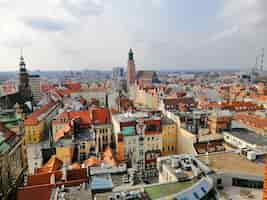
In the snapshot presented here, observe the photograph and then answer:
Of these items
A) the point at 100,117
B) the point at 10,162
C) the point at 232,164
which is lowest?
the point at 10,162

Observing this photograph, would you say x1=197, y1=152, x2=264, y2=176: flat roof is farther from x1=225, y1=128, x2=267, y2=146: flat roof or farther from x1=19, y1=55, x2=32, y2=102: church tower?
x1=19, y1=55, x2=32, y2=102: church tower

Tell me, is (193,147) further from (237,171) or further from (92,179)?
(92,179)

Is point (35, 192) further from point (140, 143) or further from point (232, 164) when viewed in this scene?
point (232, 164)

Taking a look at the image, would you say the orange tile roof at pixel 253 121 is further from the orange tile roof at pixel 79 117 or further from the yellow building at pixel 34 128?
the yellow building at pixel 34 128

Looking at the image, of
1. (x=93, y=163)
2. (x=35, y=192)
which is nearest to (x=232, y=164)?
(x=93, y=163)

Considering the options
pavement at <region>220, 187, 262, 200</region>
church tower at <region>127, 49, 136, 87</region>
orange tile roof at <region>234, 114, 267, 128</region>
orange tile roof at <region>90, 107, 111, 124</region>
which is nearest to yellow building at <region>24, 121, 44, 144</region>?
orange tile roof at <region>90, 107, 111, 124</region>

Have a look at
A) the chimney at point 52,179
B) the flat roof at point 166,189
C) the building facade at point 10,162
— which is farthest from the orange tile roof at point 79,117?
the flat roof at point 166,189

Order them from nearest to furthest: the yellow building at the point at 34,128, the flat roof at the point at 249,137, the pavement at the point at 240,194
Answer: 1. the pavement at the point at 240,194
2. the flat roof at the point at 249,137
3. the yellow building at the point at 34,128
